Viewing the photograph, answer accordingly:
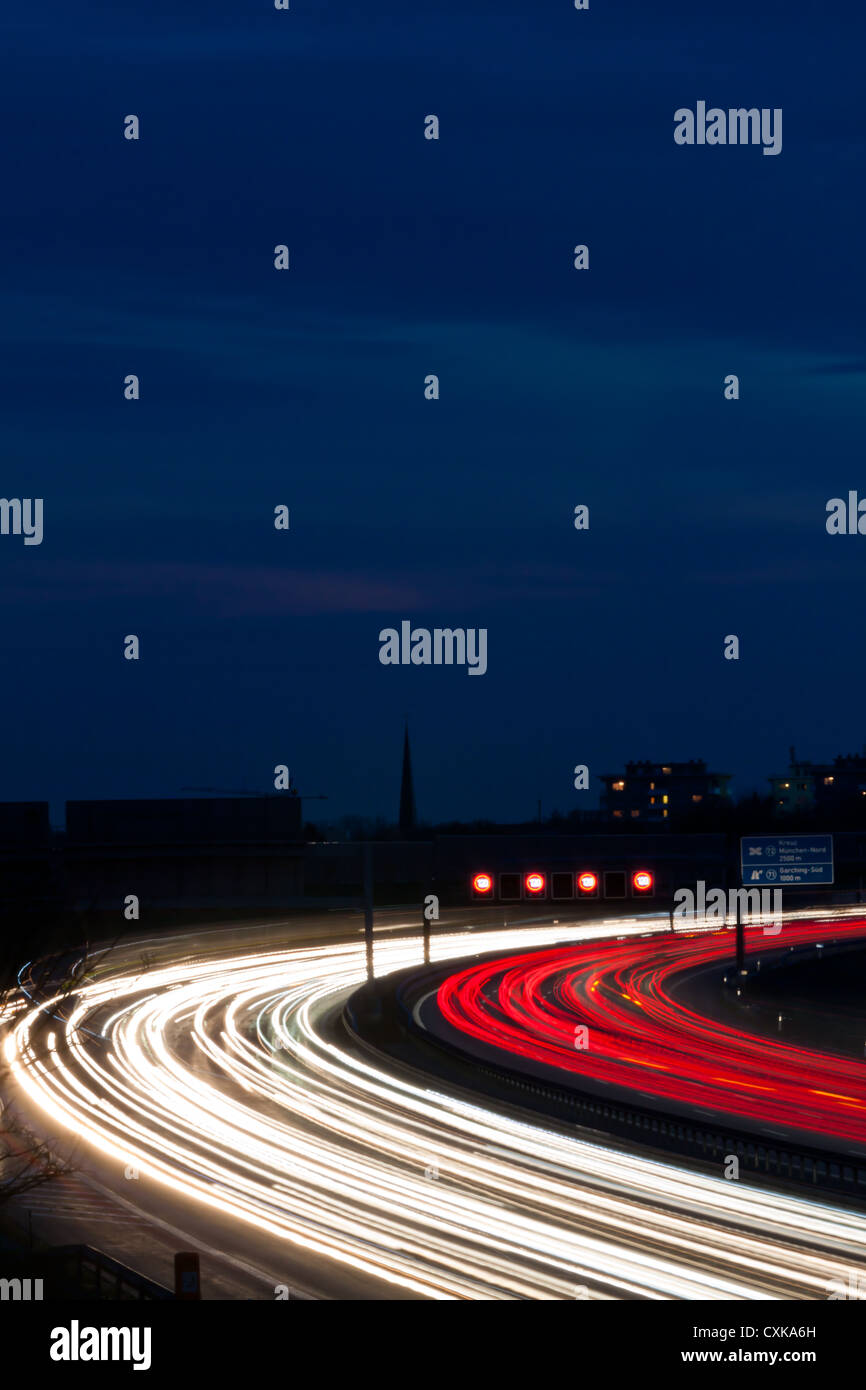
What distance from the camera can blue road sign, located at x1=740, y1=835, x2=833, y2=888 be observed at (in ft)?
206

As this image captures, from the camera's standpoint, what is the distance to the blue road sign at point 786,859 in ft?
206

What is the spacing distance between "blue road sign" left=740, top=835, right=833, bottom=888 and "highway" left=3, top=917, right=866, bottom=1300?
23.6m

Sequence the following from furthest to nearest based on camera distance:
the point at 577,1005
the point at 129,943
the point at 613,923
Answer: the point at 613,923
the point at 129,943
the point at 577,1005

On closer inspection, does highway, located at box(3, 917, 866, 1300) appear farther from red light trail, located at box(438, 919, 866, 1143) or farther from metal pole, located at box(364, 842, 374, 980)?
metal pole, located at box(364, 842, 374, 980)

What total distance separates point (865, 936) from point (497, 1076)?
169ft

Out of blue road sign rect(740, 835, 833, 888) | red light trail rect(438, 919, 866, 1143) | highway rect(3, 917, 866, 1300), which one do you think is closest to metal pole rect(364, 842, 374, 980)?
red light trail rect(438, 919, 866, 1143)

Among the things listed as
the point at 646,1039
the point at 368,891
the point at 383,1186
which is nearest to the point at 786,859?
the point at 368,891

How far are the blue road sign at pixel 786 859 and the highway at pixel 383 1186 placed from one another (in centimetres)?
2355

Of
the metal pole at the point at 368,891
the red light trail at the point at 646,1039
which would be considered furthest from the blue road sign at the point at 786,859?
the metal pole at the point at 368,891

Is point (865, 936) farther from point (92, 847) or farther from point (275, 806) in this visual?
point (92, 847)

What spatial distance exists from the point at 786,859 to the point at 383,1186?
4119 centimetres
